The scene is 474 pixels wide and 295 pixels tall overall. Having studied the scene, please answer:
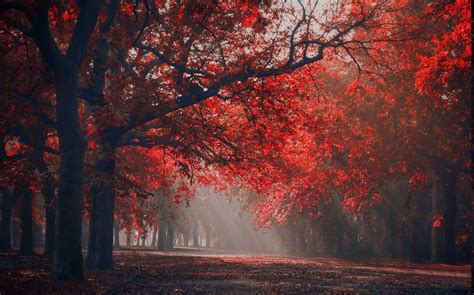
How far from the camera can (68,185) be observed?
16.7 metres

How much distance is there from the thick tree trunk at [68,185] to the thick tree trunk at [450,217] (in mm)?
25120

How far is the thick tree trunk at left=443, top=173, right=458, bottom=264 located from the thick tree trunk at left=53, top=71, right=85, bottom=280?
2512 centimetres

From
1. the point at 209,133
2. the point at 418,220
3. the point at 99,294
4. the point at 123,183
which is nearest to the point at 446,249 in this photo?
the point at 418,220

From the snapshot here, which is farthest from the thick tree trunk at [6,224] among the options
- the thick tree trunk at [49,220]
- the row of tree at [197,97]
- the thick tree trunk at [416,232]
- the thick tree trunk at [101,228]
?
the thick tree trunk at [416,232]

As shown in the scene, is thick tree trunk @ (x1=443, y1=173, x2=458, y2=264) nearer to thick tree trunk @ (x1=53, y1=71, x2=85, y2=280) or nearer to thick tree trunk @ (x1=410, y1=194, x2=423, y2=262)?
thick tree trunk @ (x1=410, y1=194, x2=423, y2=262)

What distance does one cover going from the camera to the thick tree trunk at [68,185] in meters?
16.5

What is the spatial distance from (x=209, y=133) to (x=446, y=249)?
65.1 feet

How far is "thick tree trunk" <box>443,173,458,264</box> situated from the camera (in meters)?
34.7

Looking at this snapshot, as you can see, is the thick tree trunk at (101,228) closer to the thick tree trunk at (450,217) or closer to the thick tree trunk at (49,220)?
the thick tree trunk at (49,220)

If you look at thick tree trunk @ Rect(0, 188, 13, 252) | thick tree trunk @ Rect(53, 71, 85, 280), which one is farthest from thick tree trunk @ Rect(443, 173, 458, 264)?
thick tree trunk @ Rect(0, 188, 13, 252)

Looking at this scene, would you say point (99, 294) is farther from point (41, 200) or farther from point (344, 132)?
point (41, 200)

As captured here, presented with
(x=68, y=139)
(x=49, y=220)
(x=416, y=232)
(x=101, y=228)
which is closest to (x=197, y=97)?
(x=68, y=139)

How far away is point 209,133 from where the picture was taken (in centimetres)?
2259

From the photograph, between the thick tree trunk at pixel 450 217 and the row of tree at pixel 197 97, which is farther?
the thick tree trunk at pixel 450 217
